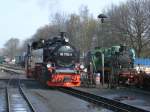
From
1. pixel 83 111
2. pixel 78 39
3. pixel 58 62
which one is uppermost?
pixel 78 39

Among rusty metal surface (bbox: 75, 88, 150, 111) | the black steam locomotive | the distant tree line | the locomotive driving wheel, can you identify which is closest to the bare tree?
the distant tree line

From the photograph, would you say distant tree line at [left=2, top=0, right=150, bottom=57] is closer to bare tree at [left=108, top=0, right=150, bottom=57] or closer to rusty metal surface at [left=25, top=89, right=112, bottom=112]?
bare tree at [left=108, top=0, right=150, bottom=57]

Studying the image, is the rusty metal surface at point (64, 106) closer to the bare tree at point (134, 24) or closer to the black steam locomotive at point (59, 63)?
the black steam locomotive at point (59, 63)

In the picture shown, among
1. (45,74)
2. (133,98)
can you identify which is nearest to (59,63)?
(45,74)

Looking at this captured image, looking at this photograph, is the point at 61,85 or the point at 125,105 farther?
the point at 61,85

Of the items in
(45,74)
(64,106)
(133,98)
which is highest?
(45,74)

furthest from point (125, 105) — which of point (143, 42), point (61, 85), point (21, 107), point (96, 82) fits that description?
point (143, 42)

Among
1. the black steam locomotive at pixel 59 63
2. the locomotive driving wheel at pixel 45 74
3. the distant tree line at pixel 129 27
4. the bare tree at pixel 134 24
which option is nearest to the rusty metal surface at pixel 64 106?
the black steam locomotive at pixel 59 63

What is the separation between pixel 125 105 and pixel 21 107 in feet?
14.5

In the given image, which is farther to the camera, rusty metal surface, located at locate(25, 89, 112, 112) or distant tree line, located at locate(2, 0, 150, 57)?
distant tree line, located at locate(2, 0, 150, 57)

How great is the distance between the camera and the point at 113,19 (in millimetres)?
70562

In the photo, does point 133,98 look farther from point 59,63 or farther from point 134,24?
point 134,24

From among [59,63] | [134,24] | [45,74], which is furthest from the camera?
[134,24]

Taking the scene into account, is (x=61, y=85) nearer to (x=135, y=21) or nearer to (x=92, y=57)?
(x=92, y=57)
